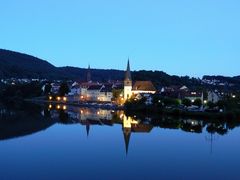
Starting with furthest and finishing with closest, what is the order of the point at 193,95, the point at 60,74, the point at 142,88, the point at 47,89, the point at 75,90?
1. the point at 60,74
2. the point at 47,89
3. the point at 75,90
4. the point at 142,88
5. the point at 193,95

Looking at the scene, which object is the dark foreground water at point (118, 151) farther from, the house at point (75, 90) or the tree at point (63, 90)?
the house at point (75, 90)

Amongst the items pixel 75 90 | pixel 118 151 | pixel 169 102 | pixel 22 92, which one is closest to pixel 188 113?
pixel 169 102

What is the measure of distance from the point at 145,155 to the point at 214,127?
948cm

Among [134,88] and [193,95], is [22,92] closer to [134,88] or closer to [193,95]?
[134,88]

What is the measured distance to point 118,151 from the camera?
1452 centimetres

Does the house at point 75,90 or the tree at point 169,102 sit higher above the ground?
the house at point 75,90

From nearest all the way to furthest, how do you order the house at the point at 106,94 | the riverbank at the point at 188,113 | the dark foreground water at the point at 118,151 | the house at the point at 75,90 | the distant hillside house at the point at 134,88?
the dark foreground water at the point at 118,151, the riverbank at the point at 188,113, the distant hillside house at the point at 134,88, the house at the point at 106,94, the house at the point at 75,90

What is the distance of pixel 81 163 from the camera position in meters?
12.2

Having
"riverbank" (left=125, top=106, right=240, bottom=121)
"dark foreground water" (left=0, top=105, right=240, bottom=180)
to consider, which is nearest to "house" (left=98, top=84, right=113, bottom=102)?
"riverbank" (left=125, top=106, right=240, bottom=121)

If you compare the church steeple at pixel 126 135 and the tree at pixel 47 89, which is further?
the tree at pixel 47 89

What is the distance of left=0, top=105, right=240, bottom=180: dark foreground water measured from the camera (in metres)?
11.2

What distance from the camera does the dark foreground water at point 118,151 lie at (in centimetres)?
1123

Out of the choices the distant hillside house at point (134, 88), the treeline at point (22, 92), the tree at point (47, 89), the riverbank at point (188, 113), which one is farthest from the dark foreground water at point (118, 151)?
the tree at point (47, 89)

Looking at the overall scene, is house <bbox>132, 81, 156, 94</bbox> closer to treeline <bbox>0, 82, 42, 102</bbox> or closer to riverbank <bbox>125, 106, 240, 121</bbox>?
riverbank <bbox>125, 106, 240, 121</bbox>
